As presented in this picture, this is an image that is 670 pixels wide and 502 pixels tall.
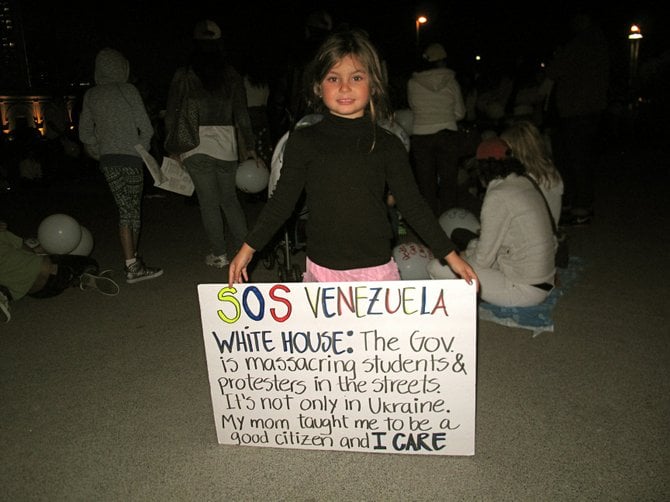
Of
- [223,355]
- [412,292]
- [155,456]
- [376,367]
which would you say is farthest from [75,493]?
[412,292]

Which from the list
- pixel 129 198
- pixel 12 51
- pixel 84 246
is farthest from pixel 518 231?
pixel 12 51

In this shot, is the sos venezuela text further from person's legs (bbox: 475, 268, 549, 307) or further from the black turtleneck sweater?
person's legs (bbox: 475, 268, 549, 307)

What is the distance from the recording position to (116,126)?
15.9 feet

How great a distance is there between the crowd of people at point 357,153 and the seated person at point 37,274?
0.10m

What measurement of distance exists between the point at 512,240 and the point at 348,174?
192 cm

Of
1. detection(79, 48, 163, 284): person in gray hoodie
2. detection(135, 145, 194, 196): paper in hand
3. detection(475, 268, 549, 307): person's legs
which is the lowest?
detection(475, 268, 549, 307): person's legs

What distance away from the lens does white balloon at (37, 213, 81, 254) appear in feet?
18.5

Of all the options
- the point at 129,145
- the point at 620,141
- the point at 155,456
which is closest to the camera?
the point at 155,456

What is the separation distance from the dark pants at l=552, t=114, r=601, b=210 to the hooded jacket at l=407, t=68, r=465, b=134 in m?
1.51

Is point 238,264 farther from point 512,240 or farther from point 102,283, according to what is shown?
point 102,283

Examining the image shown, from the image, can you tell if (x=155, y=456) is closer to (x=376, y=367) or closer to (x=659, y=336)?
(x=376, y=367)

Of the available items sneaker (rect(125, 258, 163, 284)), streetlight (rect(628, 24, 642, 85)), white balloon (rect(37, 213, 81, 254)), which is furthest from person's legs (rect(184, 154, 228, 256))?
streetlight (rect(628, 24, 642, 85))

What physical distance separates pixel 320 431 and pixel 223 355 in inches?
23.8

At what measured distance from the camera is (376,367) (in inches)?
97.3
